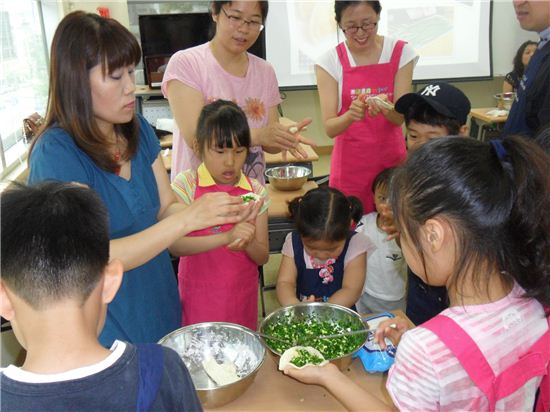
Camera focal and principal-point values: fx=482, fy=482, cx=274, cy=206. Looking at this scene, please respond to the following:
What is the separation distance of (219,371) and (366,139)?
154cm

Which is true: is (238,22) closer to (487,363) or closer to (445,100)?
(445,100)

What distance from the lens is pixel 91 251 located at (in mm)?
829

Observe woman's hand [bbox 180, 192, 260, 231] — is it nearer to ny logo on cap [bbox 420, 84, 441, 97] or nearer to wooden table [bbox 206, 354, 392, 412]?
wooden table [bbox 206, 354, 392, 412]

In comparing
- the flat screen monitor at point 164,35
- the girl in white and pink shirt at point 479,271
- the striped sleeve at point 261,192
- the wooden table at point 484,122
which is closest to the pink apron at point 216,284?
the striped sleeve at point 261,192

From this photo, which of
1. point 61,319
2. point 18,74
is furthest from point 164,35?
point 61,319

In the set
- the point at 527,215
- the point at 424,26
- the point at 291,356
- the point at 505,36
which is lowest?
the point at 291,356

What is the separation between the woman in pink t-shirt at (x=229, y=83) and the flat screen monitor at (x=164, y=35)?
2.55 metres

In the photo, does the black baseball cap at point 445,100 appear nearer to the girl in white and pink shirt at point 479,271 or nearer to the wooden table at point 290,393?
the girl in white and pink shirt at point 479,271

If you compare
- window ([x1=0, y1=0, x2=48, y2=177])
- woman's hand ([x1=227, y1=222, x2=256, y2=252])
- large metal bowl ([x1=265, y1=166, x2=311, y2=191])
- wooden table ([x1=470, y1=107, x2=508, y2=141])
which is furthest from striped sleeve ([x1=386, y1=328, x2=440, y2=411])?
wooden table ([x1=470, y1=107, x2=508, y2=141])

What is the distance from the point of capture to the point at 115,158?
1385 millimetres

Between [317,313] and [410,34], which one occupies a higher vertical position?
[410,34]

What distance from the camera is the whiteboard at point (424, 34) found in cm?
530

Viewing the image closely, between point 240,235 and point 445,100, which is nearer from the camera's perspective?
point 240,235

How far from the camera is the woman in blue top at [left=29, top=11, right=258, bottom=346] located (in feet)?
4.09
